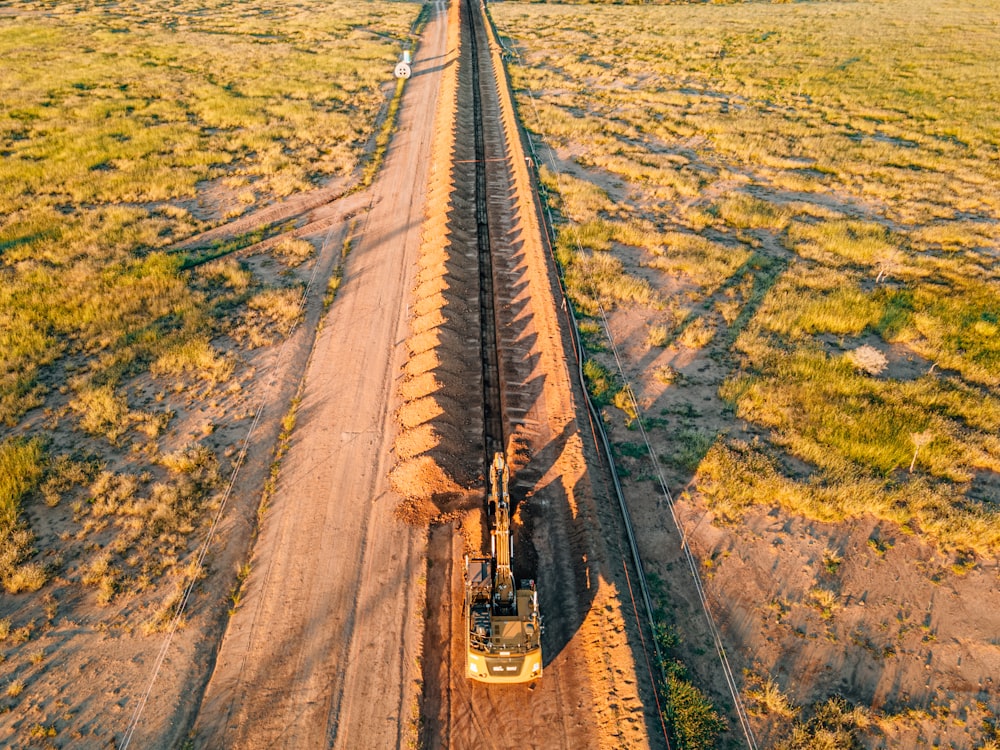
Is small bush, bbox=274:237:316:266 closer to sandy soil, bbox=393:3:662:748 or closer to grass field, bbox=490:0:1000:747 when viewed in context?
sandy soil, bbox=393:3:662:748

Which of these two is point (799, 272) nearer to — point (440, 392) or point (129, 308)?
point (440, 392)

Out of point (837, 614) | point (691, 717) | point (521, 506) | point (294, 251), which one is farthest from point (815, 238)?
point (294, 251)

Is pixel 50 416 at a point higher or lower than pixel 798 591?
higher

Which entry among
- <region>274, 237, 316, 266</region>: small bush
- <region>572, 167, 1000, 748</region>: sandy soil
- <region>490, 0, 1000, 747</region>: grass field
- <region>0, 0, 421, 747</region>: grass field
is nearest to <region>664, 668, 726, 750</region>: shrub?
<region>572, 167, 1000, 748</region>: sandy soil

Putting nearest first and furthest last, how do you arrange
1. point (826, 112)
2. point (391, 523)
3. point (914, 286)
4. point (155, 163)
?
point (391, 523)
point (914, 286)
point (155, 163)
point (826, 112)

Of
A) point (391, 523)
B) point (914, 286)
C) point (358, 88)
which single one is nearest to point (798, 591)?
point (391, 523)

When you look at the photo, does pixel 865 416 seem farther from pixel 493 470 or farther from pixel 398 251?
pixel 398 251

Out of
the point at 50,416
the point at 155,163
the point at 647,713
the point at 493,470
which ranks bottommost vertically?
the point at 647,713
